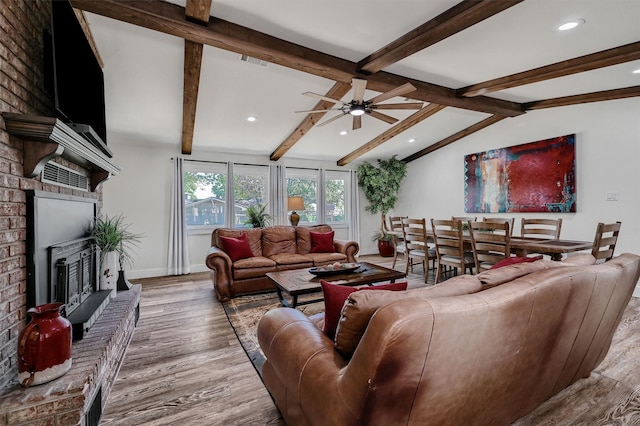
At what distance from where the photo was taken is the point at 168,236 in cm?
521

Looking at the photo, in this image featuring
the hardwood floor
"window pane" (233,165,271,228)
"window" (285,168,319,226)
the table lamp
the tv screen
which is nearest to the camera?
the hardwood floor

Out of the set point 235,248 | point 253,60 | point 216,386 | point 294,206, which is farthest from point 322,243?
point 216,386

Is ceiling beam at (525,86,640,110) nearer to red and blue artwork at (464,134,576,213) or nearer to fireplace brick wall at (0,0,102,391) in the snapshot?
red and blue artwork at (464,134,576,213)

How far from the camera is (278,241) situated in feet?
14.7

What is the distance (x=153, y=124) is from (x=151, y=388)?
3.71m

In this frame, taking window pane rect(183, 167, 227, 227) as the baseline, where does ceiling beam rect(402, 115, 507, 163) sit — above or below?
above

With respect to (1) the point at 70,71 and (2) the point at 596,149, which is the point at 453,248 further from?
(1) the point at 70,71

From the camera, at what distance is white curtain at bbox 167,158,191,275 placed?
Answer: 514 cm

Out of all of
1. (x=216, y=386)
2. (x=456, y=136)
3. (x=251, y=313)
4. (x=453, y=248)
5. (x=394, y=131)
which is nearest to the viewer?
(x=216, y=386)

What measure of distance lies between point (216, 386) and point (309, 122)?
364cm

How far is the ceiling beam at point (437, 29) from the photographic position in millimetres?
2258

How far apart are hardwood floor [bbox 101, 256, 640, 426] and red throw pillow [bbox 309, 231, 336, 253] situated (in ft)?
6.29

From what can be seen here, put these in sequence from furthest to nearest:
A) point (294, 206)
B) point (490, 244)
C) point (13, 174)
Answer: point (294, 206) < point (490, 244) < point (13, 174)

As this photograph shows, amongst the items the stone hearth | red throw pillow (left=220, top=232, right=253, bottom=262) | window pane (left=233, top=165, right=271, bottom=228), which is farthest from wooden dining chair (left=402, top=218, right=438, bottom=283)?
the stone hearth
